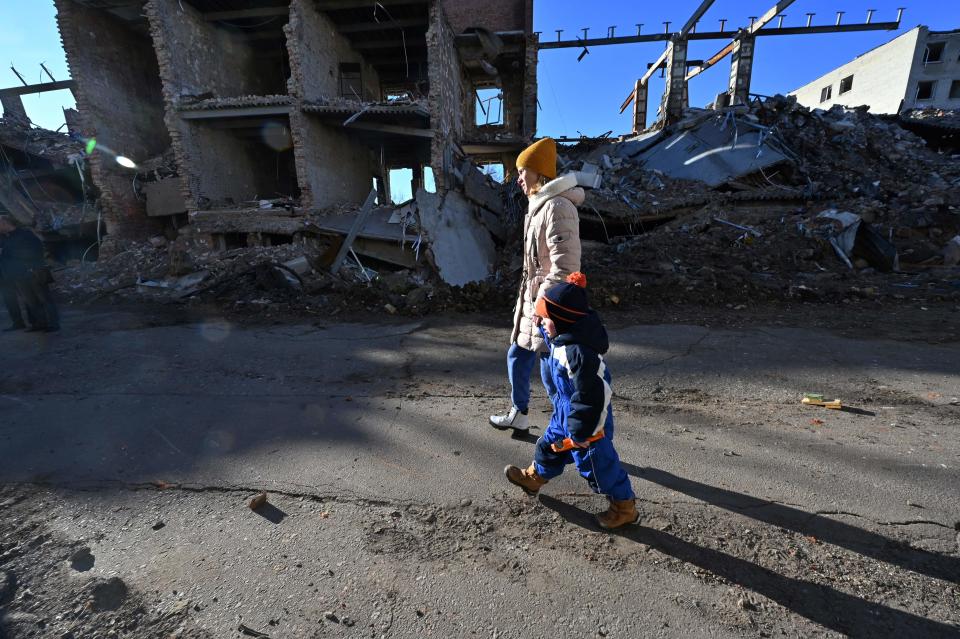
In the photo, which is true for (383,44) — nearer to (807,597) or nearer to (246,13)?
(246,13)

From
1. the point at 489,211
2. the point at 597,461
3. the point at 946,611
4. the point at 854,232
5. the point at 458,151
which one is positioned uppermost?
the point at 458,151

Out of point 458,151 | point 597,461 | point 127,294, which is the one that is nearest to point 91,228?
point 127,294

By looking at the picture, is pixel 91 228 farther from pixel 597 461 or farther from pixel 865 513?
pixel 865 513

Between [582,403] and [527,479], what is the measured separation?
0.64 metres

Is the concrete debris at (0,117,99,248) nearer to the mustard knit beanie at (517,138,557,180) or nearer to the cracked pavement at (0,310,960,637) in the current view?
the cracked pavement at (0,310,960,637)

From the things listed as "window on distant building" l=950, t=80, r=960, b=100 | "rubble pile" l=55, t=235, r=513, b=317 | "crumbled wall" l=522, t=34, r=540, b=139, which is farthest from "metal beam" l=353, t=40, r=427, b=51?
"window on distant building" l=950, t=80, r=960, b=100

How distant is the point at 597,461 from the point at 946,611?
4.30 feet

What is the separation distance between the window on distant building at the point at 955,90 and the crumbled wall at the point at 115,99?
42117 millimetres

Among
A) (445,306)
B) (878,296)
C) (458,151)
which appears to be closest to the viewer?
(878,296)

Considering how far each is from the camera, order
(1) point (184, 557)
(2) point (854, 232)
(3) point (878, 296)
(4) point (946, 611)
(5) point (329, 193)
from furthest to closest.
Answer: (5) point (329, 193) < (2) point (854, 232) < (3) point (878, 296) < (1) point (184, 557) < (4) point (946, 611)

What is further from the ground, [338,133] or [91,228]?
[338,133]

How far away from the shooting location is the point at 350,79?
12.1m

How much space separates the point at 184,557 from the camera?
A: 184 cm

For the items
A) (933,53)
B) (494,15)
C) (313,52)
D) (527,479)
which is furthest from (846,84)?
(527,479)
